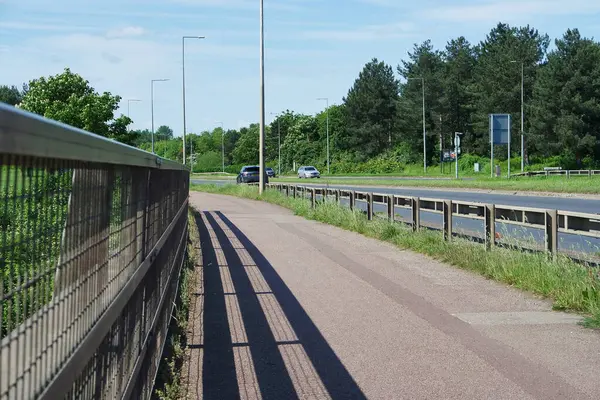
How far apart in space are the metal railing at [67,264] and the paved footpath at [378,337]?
186 centimetres

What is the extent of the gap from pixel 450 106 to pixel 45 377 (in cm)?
9145

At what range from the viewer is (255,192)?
4031 cm

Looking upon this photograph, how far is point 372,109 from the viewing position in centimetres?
10219

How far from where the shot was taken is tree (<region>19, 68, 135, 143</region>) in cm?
5100

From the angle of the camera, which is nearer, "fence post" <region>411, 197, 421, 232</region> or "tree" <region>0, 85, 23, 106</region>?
"fence post" <region>411, 197, 421, 232</region>

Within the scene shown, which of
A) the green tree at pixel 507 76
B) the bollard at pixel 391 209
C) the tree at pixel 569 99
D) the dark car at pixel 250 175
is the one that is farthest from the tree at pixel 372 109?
the bollard at pixel 391 209

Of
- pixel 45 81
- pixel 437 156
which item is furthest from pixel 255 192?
pixel 437 156

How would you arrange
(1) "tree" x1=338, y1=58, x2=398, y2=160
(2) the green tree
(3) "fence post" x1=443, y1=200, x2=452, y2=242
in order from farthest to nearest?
(1) "tree" x1=338, y1=58, x2=398, y2=160, (2) the green tree, (3) "fence post" x1=443, y1=200, x2=452, y2=242

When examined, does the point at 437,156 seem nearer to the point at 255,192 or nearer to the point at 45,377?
the point at 255,192

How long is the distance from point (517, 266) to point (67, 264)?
8.81m

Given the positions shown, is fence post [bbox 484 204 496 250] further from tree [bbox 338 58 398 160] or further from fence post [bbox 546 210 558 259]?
tree [bbox 338 58 398 160]

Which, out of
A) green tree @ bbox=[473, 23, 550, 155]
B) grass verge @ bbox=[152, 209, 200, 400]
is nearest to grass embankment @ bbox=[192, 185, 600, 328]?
grass verge @ bbox=[152, 209, 200, 400]

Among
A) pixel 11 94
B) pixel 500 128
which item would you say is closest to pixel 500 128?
pixel 500 128

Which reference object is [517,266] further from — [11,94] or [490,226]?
[11,94]
